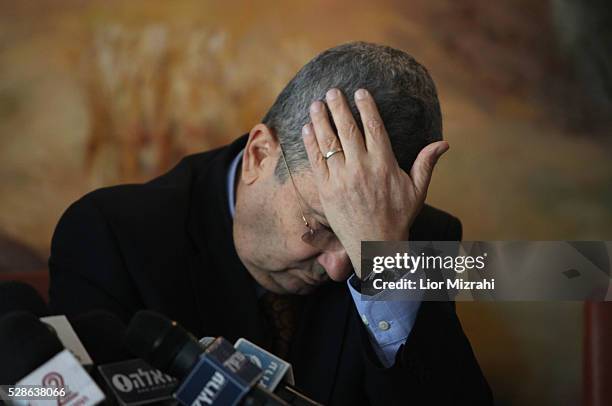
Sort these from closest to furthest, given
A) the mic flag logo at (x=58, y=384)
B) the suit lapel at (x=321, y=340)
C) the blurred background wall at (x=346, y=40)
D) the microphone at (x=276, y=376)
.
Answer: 1. the mic flag logo at (x=58, y=384)
2. the microphone at (x=276, y=376)
3. the suit lapel at (x=321, y=340)
4. the blurred background wall at (x=346, y=40)

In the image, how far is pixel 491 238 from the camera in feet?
9.97

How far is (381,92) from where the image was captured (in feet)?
4.52

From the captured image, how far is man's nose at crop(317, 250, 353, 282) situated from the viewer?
4.71ft

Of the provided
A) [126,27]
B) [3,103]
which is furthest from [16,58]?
[126,27]

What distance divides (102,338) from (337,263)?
1.87ft

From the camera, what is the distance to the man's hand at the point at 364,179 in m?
1.35

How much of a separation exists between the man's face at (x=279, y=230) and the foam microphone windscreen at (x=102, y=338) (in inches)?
20.0

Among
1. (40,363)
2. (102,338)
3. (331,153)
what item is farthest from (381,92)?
(40,363)

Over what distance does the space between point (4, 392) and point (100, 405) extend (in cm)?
10

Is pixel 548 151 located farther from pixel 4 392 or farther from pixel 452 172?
pixel 4 392

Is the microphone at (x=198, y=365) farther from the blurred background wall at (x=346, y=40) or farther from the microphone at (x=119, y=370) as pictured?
the blurred background wall at (x=346, y=40)

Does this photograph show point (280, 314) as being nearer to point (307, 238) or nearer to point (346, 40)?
point (307, 238)

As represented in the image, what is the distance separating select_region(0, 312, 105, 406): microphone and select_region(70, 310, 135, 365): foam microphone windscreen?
11 centimetres

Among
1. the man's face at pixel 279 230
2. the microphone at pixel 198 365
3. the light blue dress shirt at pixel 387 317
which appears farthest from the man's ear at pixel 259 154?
the microphone at pixel 198 365
